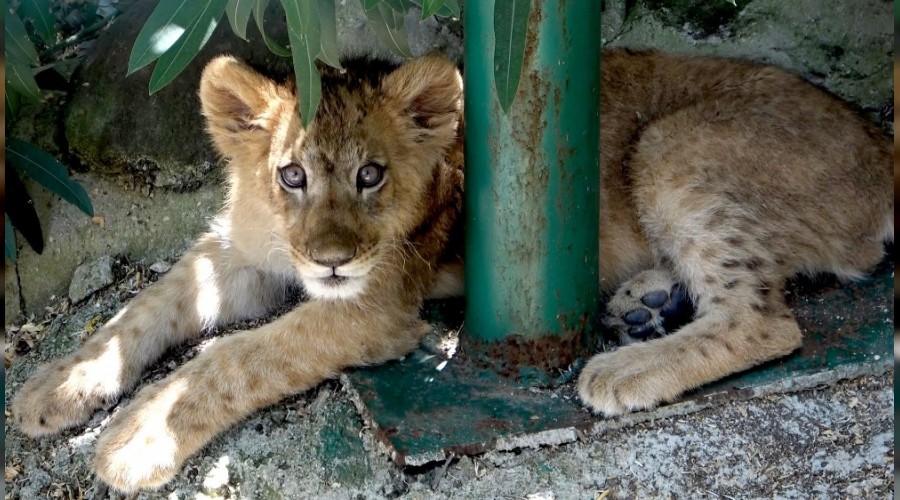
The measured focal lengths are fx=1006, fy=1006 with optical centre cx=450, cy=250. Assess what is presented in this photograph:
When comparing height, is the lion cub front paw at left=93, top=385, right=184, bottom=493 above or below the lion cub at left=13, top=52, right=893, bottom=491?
below

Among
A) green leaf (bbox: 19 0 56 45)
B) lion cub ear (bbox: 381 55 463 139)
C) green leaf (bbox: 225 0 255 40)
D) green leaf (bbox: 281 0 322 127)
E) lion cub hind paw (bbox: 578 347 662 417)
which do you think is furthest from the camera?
green leaf (bbox: 19 0 56 45)

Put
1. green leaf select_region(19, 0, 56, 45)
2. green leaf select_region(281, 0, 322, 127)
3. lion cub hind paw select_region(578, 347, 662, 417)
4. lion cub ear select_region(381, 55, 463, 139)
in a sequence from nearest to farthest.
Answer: green leaf select_region(281, 0, 322, 127), lion cub hind paw select_region(578, 347, 662, 417), lion cub ear select_region(381, 55, 463, 139), green leaf select_region(19, 0, 56, 45)

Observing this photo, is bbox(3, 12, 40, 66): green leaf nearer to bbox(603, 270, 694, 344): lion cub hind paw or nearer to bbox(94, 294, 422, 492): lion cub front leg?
bbox(94, 294, 422, 492): lion cub front leg

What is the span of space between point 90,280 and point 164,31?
1.71 meters

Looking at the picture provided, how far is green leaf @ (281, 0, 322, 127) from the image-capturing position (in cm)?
260

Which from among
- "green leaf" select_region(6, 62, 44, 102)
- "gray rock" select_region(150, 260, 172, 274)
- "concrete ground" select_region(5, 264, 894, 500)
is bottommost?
"concrete ground" select_region(5, 264, 894, 500)

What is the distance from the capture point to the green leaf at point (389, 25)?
124 inches

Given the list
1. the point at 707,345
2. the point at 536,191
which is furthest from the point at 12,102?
the point at 707,345

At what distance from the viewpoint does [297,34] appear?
2.61m

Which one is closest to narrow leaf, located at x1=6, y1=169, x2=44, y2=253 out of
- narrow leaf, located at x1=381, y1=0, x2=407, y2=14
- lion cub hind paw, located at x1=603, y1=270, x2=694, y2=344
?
narrow leaf, located at x1=381, y1=0, x2=407, y2=14

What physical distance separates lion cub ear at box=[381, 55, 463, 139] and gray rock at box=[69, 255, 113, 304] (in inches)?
63.4

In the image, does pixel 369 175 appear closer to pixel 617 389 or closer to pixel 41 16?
pixel 617 389

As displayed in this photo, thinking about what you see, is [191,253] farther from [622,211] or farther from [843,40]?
[843,40]

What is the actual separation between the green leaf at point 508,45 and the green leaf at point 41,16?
232 centimetres
